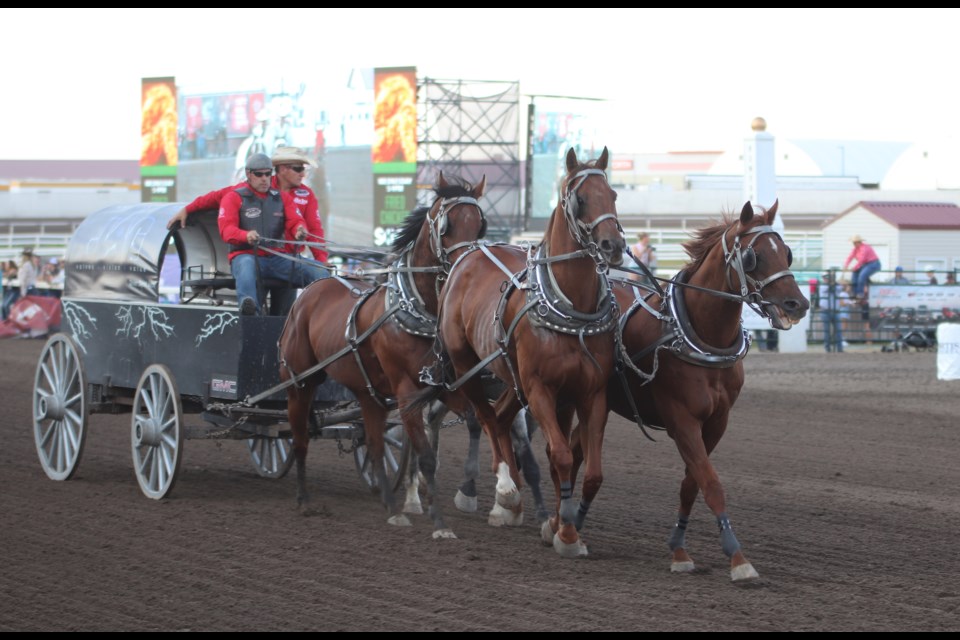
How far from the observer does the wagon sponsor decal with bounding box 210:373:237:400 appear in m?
8.93

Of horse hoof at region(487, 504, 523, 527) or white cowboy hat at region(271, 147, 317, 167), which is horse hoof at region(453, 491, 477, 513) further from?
white cowboy hat at region(271, 147, 317, 167)

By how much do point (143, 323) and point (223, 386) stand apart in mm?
1085

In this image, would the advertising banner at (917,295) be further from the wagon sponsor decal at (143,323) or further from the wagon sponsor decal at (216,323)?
the wagon sponsor decal at (216,323)

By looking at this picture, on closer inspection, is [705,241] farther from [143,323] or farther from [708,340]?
[143,323]

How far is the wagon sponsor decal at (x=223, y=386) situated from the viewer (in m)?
8.93

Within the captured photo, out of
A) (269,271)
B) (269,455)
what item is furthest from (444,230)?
(269,455)

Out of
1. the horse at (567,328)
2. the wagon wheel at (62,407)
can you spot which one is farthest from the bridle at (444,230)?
the wagon wheel at (62,407)

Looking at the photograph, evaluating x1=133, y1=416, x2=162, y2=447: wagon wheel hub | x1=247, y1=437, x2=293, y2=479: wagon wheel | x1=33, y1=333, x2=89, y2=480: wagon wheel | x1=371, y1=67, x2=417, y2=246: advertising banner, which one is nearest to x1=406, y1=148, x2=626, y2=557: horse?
x1=133, y1=416, x2=162, y2=447: wagon wheel hub

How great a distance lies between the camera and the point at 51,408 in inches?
401

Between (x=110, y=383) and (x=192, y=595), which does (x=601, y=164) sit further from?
(x=110, y=383)

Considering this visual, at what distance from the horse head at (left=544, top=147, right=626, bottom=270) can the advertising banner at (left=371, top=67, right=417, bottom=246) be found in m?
21.7

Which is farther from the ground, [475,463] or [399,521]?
[475,463]

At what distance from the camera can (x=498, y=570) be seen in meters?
6.57

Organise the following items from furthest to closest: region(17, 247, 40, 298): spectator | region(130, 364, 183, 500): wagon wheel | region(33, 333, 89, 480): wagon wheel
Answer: region(17, 247, 40, 298): spectator → region(33, 333, 89, 480): wagon wheel → region(130, 364, 183, 500): wagon wheel
